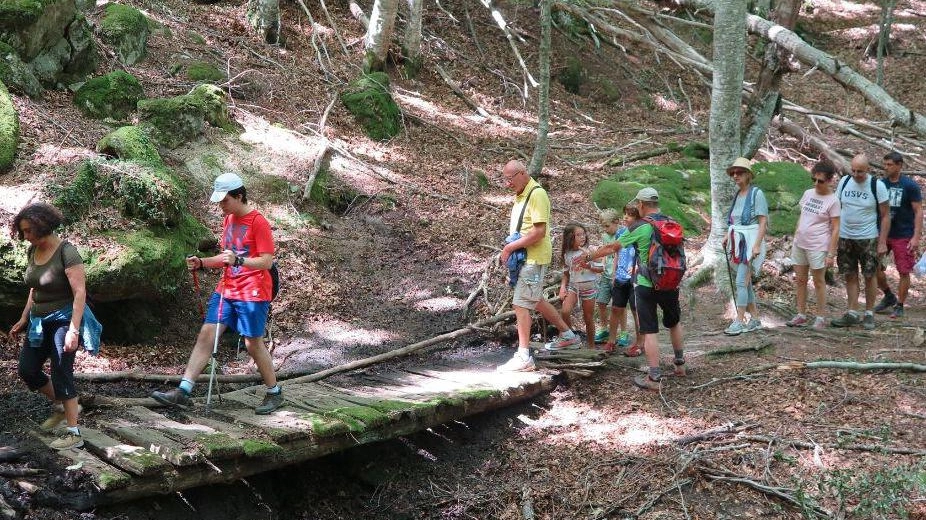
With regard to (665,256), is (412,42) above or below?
above

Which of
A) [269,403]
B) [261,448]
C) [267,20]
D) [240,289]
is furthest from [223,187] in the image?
[267,20]

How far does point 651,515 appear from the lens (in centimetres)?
593

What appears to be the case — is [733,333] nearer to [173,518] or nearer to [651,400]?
[651,400]

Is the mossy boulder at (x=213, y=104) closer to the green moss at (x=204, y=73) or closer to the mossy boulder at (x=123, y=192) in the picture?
the green moss at (x=204, y=73)

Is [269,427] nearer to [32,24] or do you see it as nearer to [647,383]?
[647,383]

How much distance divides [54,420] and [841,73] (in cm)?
1038

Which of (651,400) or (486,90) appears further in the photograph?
(486,90)

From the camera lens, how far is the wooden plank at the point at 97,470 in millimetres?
4898

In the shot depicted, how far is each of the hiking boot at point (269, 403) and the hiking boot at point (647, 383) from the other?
3449 mm

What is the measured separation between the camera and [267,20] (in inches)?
637

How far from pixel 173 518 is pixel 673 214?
9.61 metres

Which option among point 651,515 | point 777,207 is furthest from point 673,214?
point 651,515

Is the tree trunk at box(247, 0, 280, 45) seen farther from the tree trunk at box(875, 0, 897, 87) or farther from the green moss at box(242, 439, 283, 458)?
the tree trunk at box(875, 0, 897, 87)

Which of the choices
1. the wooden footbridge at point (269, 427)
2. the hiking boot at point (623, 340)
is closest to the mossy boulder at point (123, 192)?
the wooden footbridge at point (269, 427)
